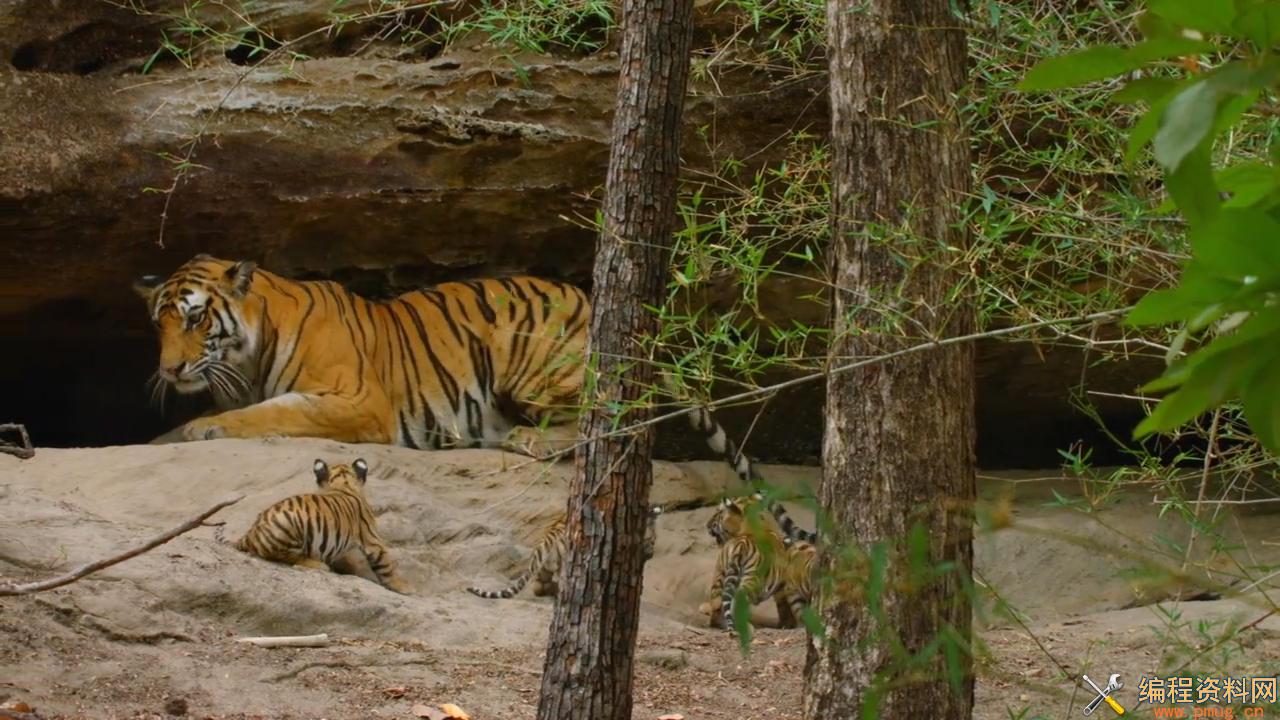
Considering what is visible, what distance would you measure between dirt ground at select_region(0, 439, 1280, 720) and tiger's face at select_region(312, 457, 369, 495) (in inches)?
11.3

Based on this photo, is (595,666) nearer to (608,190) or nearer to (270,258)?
(608,190)

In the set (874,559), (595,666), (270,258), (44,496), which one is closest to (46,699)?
(595,666)

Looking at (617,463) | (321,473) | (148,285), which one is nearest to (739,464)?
(321,473)

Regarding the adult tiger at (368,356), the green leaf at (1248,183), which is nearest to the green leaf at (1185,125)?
the green leaf at (1248,183)

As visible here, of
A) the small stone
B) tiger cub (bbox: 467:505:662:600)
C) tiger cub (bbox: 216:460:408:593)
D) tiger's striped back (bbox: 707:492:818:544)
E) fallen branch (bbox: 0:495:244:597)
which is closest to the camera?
fallen branch (bbox: 0:495:244:597)

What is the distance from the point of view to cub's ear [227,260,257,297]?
25.0 ft

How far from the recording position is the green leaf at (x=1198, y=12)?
734 mm

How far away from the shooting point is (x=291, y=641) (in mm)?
5156

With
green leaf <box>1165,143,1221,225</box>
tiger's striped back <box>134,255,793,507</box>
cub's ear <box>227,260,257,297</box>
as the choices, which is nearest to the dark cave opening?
tiger's striped back <box>134,255,793,507</box>

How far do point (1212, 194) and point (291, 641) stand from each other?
481 cm

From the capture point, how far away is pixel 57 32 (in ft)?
23.2

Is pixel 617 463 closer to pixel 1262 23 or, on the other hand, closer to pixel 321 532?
pixel 321 532

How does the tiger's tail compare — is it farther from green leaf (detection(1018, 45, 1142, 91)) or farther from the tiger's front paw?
green leaf (detection(1018, 45, 1142, 91))

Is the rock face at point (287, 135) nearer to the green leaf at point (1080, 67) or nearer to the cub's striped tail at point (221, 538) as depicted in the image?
the cub's striped tail at point (221, 538)
